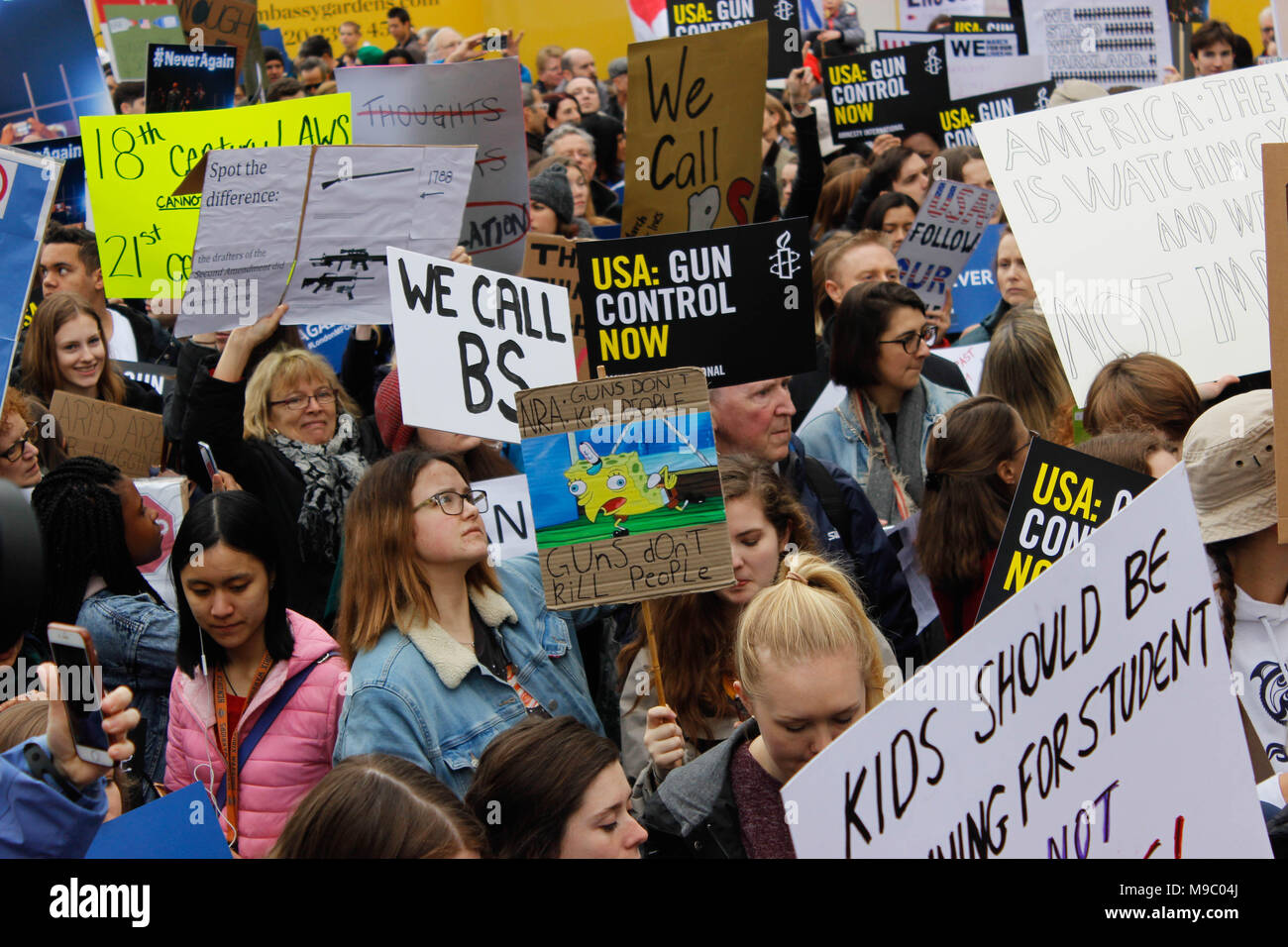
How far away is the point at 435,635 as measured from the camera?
12.2ft

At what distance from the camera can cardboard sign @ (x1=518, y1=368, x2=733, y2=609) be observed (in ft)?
11.7

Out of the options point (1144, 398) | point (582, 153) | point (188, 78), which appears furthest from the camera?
point (582, 153)

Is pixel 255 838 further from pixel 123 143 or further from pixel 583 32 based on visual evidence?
pixel 583 32

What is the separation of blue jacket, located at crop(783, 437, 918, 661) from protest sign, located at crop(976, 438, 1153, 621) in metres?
1.10

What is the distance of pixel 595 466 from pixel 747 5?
26.6 feet

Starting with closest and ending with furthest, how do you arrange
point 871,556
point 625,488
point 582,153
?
1. point 625,488
2. point 871,556
3. point 582,153

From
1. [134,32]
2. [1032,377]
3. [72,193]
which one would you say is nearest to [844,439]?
[1032,377]

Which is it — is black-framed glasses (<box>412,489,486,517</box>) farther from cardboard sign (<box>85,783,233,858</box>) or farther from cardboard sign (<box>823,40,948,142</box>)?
cardboard sign (<box>823,40,948,142</box>)

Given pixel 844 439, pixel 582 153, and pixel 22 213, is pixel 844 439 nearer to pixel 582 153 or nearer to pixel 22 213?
pixel 22 213

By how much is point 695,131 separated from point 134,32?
17.6 ft

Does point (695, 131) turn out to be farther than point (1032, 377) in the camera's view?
Yes

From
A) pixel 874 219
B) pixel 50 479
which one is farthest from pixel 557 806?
pixel 874 219

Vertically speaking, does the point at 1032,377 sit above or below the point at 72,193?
below

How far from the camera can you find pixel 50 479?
170 inches
